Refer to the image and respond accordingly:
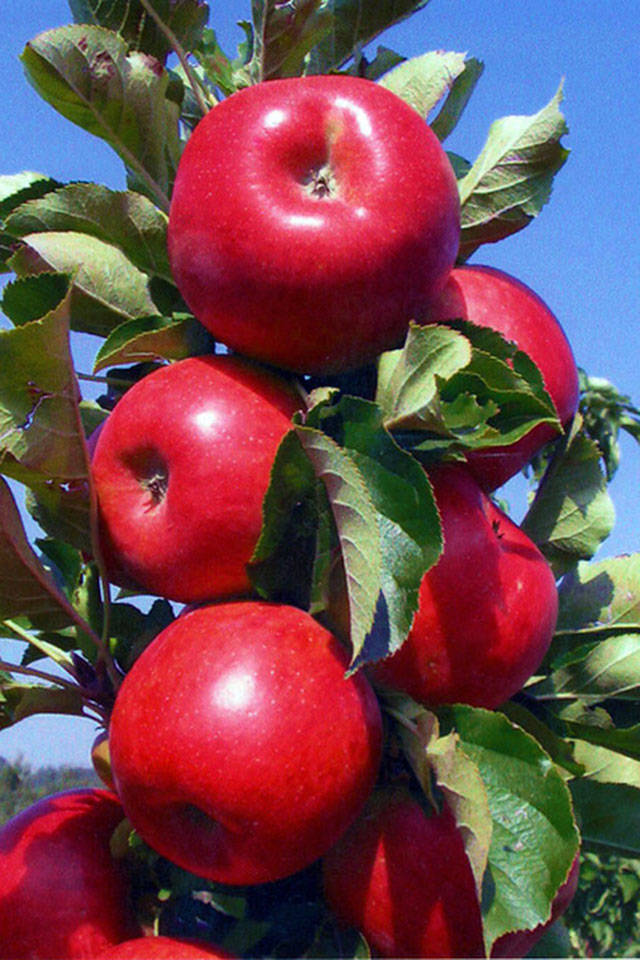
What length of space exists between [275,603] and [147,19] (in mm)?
836

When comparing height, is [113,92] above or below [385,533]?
above

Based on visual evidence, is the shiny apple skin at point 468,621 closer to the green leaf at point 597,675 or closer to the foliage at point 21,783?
the green leaf at point 597,675

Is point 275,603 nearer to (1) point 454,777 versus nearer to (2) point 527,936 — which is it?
(1) point 454,777

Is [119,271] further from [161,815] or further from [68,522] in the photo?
[161,815]

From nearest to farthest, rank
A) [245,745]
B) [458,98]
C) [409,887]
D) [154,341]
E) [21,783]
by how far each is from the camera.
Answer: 1. [245,745]
2. [409,887]
3. [154,341]
4. [458,98]
5. [21,783]

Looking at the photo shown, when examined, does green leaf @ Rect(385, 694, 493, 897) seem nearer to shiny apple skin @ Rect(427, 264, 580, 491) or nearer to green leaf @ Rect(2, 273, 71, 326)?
shiny apple skin @ Rect(427, 264, 580, 491)

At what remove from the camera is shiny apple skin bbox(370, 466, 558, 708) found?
1.11 m

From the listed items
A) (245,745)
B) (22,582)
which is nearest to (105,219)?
(22,582)

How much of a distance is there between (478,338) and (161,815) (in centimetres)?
63

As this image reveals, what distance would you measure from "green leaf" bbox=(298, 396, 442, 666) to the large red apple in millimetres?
460

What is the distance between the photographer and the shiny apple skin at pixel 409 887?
107cm

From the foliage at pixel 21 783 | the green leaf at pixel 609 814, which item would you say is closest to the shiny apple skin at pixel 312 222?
the green leaf at pixel 609 814

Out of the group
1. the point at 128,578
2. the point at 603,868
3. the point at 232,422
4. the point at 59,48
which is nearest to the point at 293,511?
the point at 232,422

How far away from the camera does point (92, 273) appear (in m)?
1.28
